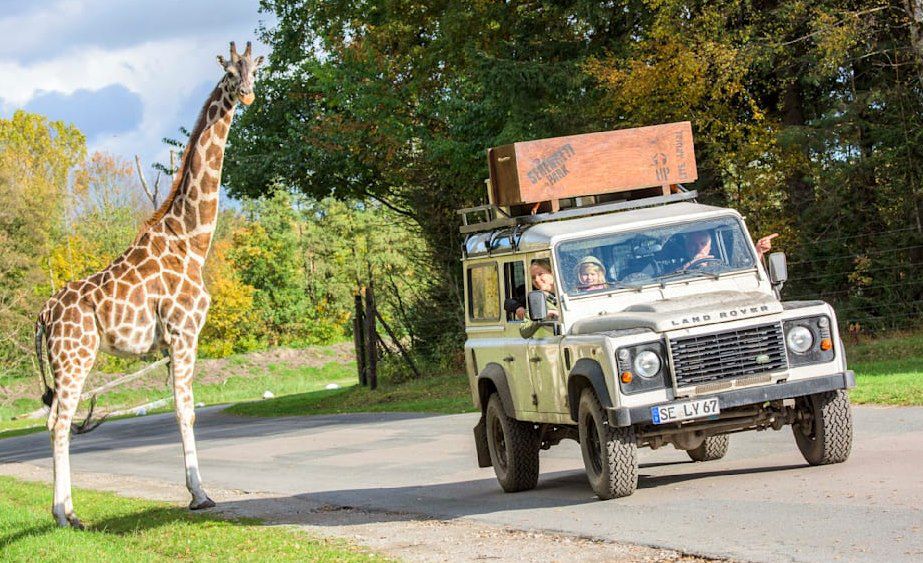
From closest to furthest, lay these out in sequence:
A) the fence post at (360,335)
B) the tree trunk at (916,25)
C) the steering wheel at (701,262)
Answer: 1. the steering wheel at (701,262)
2. the tree trunk at (916,25)
3. the fence post at (360,335)

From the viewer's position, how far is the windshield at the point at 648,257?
1199 cm

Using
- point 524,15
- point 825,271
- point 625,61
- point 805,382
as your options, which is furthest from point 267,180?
point 805,382

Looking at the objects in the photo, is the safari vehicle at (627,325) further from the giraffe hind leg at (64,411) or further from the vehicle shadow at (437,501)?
the giraffe hind leg at (64,411)

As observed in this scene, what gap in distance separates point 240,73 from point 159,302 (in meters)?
2.66

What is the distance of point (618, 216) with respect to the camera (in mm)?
12469

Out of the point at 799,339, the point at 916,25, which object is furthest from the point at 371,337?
the point at 799,339

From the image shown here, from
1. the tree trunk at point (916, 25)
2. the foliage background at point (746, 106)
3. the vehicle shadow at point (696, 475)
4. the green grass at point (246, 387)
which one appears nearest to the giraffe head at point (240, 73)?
the vehicle shadow at point (696, 475)

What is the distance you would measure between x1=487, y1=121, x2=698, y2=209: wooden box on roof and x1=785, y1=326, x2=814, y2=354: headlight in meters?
2.82

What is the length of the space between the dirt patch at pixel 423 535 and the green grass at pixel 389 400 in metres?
12.0

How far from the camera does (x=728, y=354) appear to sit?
35.2 feet

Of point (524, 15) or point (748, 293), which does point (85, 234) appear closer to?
point (524, 15)

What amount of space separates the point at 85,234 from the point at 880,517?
2719 inches

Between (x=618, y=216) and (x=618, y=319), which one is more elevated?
(x=618, y=216)

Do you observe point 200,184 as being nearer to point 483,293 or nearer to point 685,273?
point 483,293
